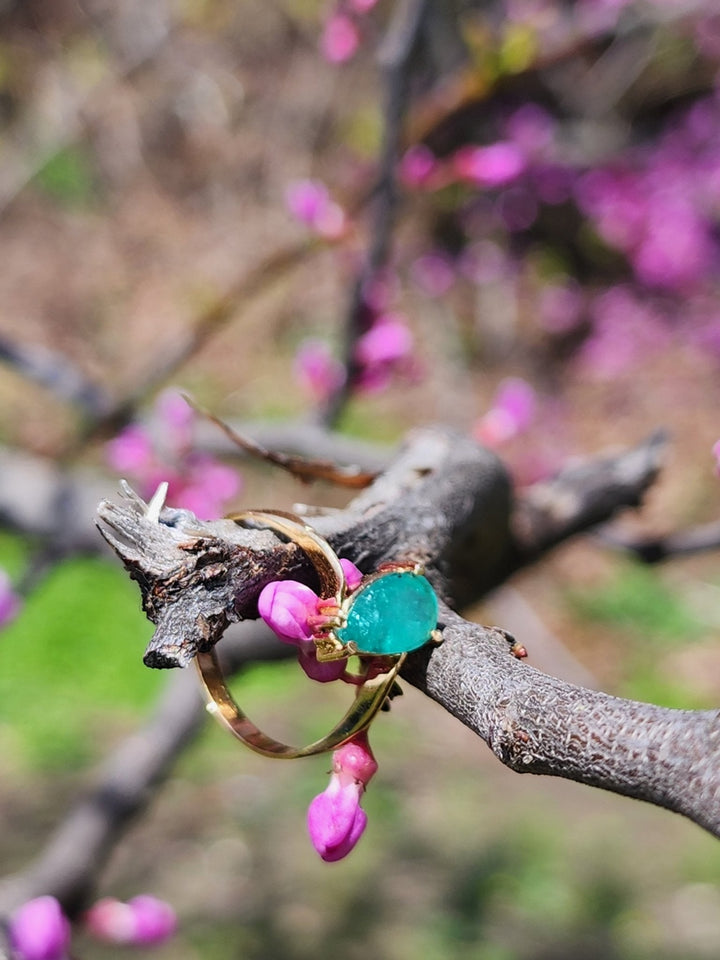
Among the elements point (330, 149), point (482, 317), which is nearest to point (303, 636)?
point (482, 317)

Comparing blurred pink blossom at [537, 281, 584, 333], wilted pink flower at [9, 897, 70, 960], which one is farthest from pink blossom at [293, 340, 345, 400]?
blurred pink blossom at [537, 281, 584, 333]

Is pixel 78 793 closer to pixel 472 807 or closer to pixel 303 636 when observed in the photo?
pixel 472 807

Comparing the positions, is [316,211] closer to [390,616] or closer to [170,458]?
[170,458]

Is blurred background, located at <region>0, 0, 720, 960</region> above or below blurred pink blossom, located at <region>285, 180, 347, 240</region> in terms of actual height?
below

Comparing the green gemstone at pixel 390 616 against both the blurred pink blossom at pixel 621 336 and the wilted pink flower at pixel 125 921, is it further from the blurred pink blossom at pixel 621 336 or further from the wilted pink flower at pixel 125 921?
the blurred pink blossom at pixel 621 336

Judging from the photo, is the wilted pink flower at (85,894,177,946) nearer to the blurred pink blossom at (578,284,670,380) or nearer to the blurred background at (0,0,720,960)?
the blurred background at (0,0,720,960)

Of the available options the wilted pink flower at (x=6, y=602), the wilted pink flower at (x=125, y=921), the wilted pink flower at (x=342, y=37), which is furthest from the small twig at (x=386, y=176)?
the wilted pink flower at (x=125, y=921)
